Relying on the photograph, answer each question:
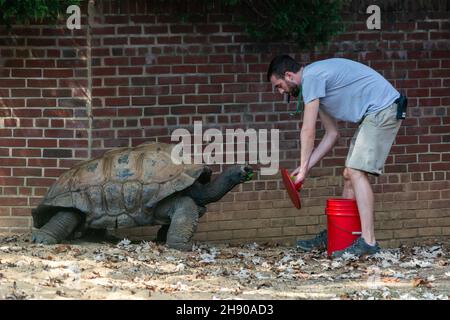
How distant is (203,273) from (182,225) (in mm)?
1241

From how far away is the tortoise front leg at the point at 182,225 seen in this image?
9.47m

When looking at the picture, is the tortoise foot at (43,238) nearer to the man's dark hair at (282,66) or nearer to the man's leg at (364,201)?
the man's dark hair at (282,66)

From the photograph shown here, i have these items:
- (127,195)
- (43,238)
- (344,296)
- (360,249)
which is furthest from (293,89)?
(43,238)

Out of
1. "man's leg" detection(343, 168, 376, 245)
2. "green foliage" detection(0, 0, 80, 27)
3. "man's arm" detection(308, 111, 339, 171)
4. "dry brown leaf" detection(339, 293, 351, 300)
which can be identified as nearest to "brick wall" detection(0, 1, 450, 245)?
"green foliage" detection(0, 0, 80, 27)

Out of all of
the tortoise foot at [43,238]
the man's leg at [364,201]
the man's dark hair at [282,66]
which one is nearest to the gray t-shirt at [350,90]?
the man's dark hair at [282,66]

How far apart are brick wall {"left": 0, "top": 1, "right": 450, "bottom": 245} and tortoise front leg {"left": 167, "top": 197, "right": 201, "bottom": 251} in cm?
103

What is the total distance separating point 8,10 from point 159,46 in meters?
1.83

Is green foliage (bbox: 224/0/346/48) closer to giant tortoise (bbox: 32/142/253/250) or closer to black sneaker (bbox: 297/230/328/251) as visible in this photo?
giant tortoise (bbox: 32/142/253/250)

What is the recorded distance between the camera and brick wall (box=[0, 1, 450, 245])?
10.1 meters

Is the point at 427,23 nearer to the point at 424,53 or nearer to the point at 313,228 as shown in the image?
the point at 424,53

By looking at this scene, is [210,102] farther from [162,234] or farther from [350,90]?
[350,90]

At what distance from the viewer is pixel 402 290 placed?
7621mm

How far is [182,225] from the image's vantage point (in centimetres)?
946

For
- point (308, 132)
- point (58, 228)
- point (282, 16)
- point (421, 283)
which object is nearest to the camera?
point (421, 283)
